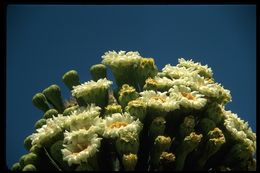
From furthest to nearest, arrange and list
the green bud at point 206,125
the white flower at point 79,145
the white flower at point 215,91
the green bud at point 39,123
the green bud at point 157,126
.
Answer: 1. the green bud at point 39,123
2. the white flower at point 215,91
3. the green bud at point 206,125
4. the green bud at point 157,126
5. the white flower at point 79,145

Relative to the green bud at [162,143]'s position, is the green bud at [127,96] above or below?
above

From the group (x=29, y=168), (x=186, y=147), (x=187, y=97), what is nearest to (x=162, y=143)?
(x=186, y=147)

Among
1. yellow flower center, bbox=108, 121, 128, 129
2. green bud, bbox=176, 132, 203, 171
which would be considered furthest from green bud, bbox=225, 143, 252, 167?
yellow flower center, bbox=108, 121, 128, 129

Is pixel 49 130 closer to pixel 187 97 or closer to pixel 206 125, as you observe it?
pixel 187 97

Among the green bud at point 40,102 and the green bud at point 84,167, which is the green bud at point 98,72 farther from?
the green bud at point 84,167

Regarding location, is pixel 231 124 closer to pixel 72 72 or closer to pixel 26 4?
pixel 72 72

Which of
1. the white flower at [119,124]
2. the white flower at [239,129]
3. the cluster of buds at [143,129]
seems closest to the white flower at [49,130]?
the cluster of buds at [143,129]
